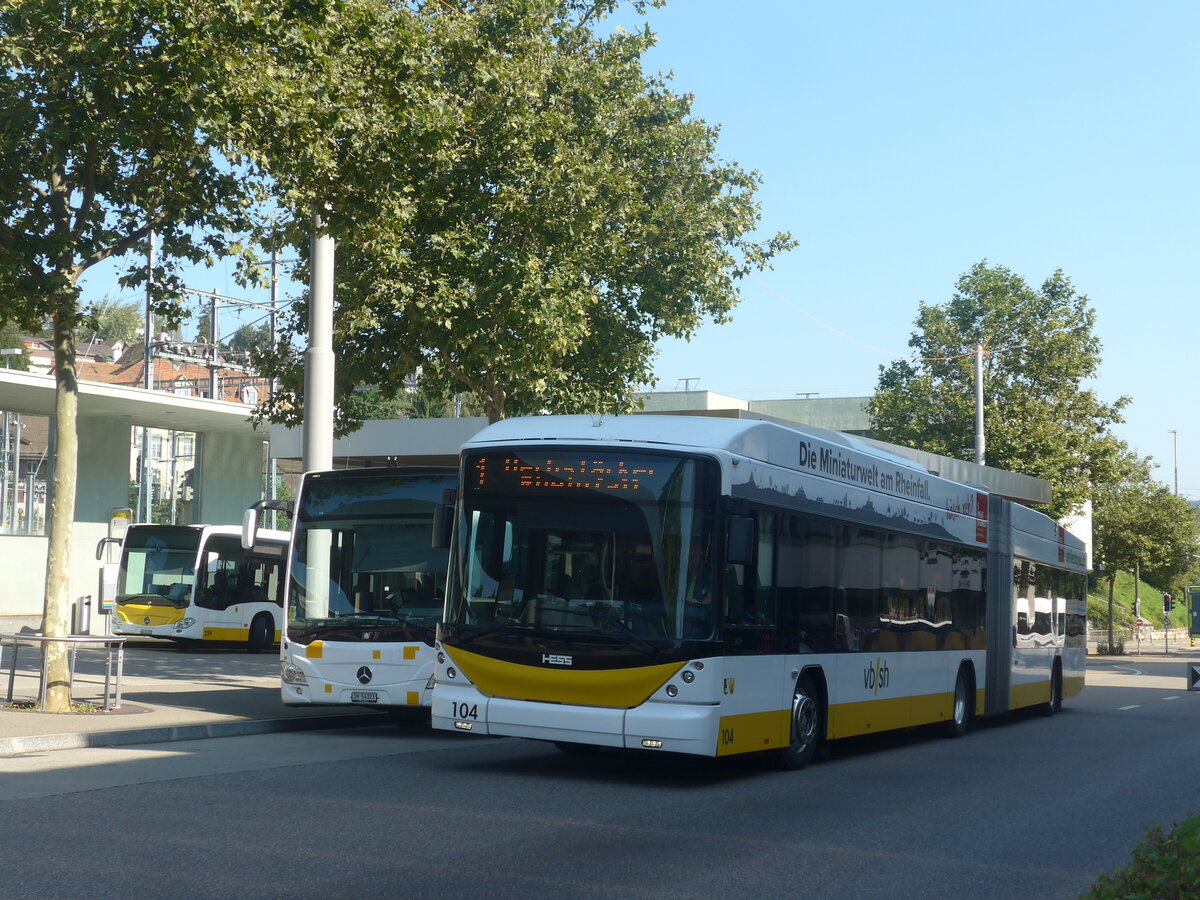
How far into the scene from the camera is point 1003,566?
2006cm

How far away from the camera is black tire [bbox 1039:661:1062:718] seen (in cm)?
2266

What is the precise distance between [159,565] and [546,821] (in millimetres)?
25799

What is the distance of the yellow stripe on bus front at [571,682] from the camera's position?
11.0 m

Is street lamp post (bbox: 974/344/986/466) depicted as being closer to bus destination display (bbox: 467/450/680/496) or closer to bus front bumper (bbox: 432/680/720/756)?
bus destination display (bbox: 467/450/680/496)

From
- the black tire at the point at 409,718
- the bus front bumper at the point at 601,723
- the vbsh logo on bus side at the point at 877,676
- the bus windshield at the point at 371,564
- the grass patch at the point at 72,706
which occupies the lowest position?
the black tire at the point at 409,718

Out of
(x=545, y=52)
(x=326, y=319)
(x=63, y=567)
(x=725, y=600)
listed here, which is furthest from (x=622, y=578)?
(x=545, y=52)

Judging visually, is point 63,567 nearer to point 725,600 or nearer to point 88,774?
point 88,774

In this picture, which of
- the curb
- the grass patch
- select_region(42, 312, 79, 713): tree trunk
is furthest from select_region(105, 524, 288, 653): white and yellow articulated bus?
select_region(42, 312, 79, 713): tree trunk

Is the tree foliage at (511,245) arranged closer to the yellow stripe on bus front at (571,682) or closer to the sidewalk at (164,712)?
the sidewalk at (164,712)

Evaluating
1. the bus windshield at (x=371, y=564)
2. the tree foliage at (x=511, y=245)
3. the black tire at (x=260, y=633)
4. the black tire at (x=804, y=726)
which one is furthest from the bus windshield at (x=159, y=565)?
the black tire at (x=804, y=726)

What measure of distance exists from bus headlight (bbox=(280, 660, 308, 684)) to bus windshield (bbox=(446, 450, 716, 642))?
158 inches

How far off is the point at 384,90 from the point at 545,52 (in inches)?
235

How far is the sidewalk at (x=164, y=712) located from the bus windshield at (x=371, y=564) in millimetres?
1411

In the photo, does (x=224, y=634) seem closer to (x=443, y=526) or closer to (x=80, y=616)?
(x=80, y=616)
